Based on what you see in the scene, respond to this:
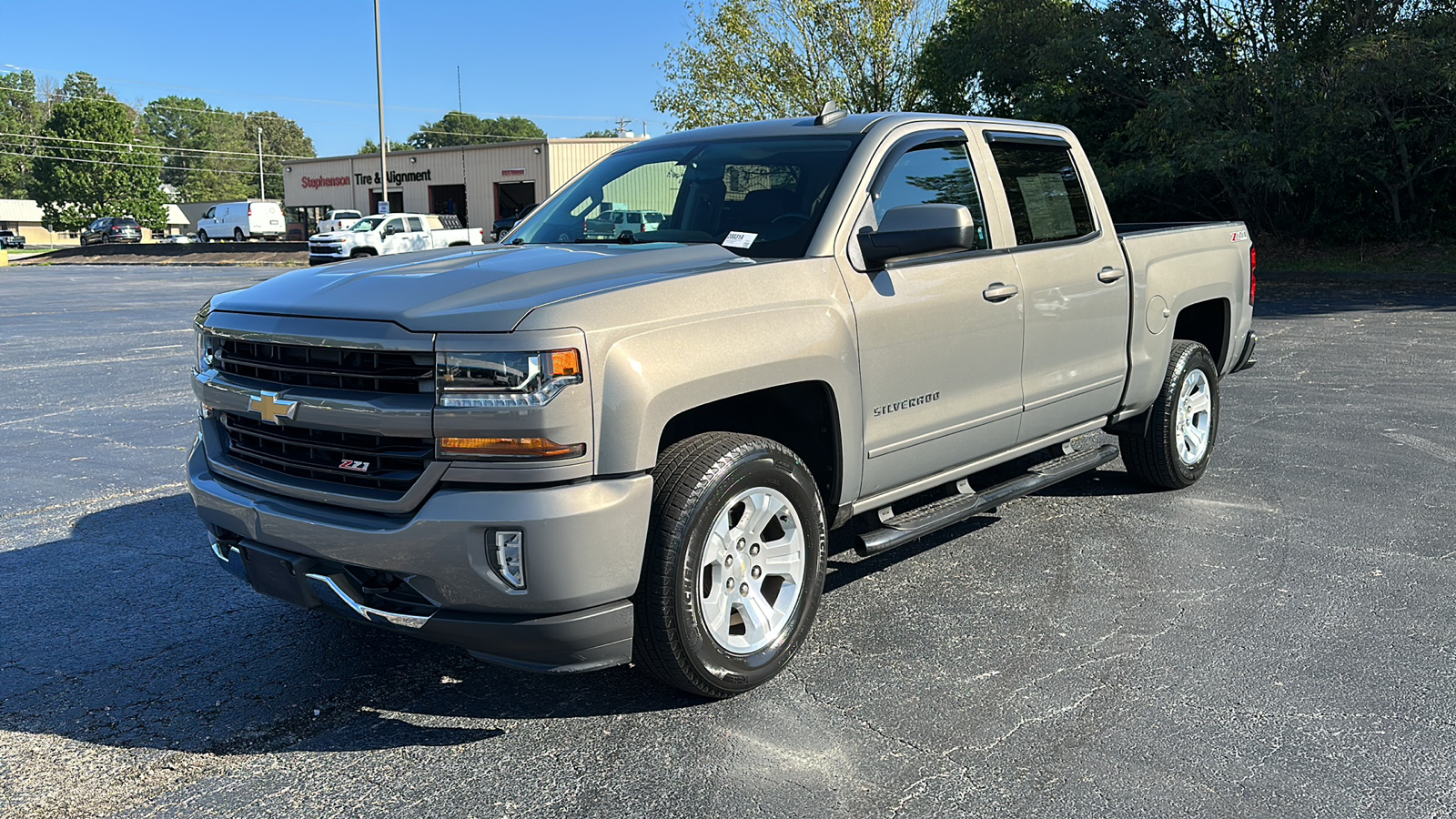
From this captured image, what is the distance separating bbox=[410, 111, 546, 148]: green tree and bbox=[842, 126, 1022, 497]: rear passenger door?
528ft

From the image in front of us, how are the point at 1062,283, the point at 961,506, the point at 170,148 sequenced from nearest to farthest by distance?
the point at 961,506 < the point at 1062,283 < the point at 170,148

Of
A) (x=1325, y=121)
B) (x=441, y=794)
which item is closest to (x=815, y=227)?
(x=441, y=794)

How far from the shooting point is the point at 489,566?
10.2 feet

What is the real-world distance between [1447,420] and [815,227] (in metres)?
6.38

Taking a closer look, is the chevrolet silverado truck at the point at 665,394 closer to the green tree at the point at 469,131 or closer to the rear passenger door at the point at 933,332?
the rear passenger door at the point at 933,332

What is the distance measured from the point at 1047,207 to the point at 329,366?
3402 mm

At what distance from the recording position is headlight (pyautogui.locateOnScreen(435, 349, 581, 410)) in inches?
121

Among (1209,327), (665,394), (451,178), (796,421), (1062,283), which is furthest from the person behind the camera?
(451,178)

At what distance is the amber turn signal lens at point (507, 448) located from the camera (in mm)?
3072

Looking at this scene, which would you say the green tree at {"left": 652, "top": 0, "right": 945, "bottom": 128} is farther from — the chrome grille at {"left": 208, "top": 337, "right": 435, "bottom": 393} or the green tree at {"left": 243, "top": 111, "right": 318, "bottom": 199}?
the green tree at {"left": 243, "top": 111, "right": 318, "bottom": 199}

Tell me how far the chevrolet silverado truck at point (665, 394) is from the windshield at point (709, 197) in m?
0.02

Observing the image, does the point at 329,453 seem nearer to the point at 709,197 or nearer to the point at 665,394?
the point at 665,394

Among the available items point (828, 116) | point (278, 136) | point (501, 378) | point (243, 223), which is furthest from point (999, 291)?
point (278, 136)

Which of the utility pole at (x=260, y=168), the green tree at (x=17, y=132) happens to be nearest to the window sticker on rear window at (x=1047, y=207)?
the green tree at (x=17, y=132)
